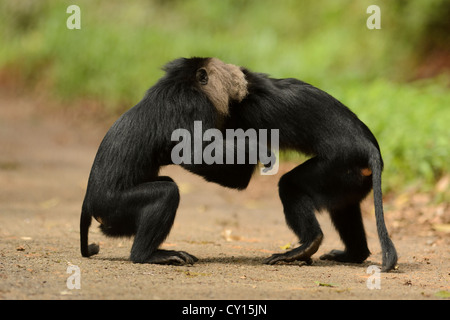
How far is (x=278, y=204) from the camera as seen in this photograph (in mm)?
7730

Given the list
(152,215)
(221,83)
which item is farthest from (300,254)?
(221,83)

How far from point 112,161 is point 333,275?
158cm

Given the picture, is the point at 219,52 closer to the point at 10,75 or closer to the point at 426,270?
the point at 10,75

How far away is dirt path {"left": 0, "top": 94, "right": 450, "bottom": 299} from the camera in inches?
127

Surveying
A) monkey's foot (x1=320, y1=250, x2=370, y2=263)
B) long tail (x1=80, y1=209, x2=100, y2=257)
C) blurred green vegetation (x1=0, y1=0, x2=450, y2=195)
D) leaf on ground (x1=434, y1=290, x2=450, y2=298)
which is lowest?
monkey's foot (x1=320, y1=250, x2=370, y2=263)

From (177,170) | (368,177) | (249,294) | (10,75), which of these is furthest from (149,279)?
(10,75)

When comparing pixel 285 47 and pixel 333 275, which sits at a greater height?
pixel 285 47

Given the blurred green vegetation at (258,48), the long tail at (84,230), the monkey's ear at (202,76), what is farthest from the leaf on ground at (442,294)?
the blurred green vegetation at (258,48)

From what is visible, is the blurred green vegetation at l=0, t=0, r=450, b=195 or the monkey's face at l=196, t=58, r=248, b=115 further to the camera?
the blurred green vegetation at l=0, t=0, r=450, b=195

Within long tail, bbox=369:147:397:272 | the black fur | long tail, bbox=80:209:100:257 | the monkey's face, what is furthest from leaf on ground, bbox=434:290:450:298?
long tail, bbox=80:209:100:257

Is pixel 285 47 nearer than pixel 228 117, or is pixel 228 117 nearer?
pixel 228 117

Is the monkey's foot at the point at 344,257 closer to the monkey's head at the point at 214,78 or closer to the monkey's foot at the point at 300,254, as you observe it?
the monkey's foot at the point at 300,254

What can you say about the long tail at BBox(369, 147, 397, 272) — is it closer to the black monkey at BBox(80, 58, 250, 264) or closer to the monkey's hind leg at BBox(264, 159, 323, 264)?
the monkey's hind leg at BBox(264, 159, 323, 264)

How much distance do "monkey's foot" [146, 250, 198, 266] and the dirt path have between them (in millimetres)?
89
